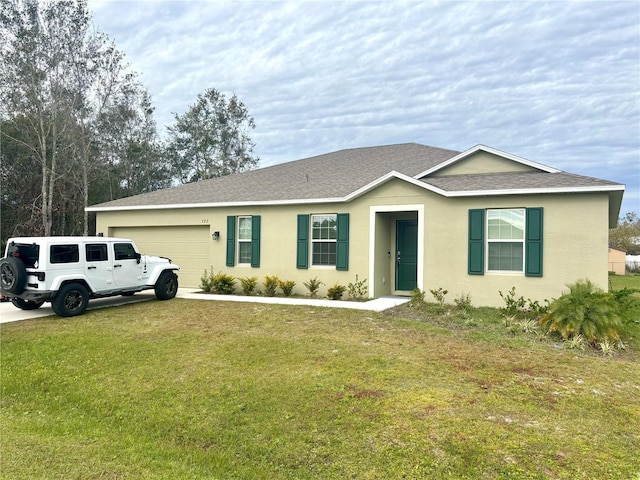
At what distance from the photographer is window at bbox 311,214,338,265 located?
11.8m

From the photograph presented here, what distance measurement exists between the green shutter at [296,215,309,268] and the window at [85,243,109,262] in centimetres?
513

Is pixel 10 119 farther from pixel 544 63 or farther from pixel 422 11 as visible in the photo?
pixel 544 63

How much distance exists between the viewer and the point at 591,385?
489cm

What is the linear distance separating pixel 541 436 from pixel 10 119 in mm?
26510

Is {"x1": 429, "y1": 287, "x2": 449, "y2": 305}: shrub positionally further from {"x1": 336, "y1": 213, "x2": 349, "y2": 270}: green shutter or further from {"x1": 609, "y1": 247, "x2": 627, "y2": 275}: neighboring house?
{"x1": 609, "y1": 247, "x2": 627, "y2": 275}: neighboring house

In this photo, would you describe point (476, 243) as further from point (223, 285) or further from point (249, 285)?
point (223, 285)

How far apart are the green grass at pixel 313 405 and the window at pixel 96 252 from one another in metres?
2.17

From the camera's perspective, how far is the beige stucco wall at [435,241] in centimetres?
889

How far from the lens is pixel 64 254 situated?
8.80 metres

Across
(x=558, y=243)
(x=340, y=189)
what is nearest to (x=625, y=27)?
(x=558, y=243)

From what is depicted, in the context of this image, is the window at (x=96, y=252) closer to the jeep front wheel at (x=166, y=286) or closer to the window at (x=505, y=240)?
the jeep front wheel at (x=166, y=286)

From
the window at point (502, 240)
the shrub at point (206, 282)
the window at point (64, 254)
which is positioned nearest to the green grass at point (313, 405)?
the window at point (64, 254)

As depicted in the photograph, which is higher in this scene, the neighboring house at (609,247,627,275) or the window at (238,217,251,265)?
the window at (238,217,251,265)

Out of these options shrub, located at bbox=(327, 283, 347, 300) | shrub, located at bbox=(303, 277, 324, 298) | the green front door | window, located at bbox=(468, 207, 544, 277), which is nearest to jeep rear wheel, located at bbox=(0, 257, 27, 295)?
shrub, located at bbox=(303, 277, 324, 298)
